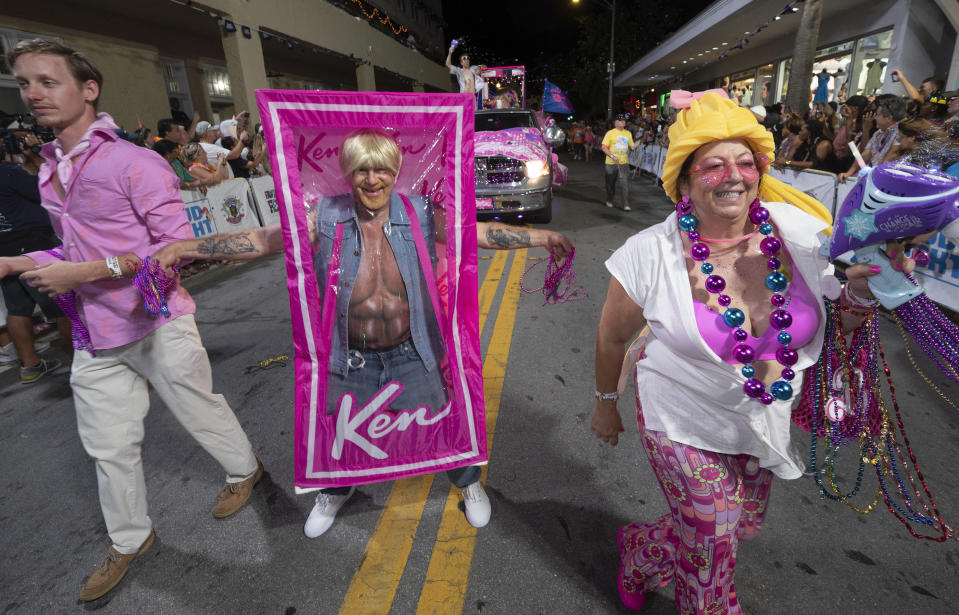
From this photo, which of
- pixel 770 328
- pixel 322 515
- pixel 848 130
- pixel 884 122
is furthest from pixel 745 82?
pixel 322 515

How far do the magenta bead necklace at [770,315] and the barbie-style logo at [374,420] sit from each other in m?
1.27

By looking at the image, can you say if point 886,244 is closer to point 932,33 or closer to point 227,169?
point 227,169

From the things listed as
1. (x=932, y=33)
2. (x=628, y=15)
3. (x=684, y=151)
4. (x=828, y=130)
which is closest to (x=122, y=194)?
(x=684, y=151)

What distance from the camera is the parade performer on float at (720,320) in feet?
5.28

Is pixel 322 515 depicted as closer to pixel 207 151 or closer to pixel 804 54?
pixel 207 151

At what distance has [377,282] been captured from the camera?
2.07 m

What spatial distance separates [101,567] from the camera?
2.27m

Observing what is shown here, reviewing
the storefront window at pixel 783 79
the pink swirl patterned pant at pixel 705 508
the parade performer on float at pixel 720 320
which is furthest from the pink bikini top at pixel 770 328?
the storefront window at pixel 783 79

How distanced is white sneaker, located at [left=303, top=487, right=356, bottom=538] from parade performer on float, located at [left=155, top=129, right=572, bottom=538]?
0.63 meters

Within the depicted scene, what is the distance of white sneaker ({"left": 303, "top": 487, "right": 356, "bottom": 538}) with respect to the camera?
2443 millimetres

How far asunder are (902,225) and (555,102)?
15864 millimetres

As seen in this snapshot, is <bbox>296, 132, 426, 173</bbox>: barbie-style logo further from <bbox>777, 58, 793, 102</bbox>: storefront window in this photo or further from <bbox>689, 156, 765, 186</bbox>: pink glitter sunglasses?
<bbox>777, 58, 793, 102</bbox>: storefront window

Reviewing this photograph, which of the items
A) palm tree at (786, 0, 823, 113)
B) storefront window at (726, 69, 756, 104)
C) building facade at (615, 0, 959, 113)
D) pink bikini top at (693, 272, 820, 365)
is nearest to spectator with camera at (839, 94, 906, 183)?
building facade at (615, 0, 959, 113)

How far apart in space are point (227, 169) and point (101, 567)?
8586mm
